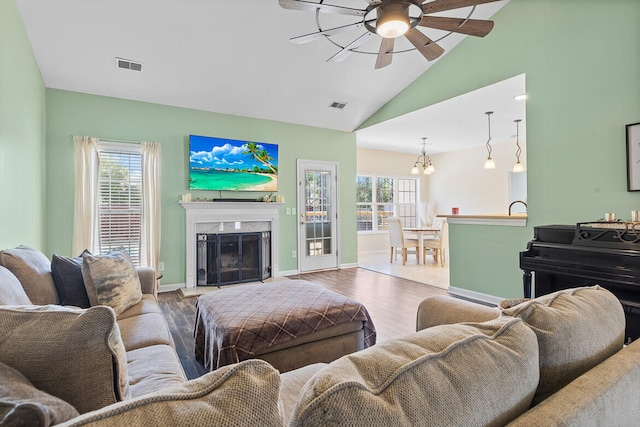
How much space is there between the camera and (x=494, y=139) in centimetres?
713

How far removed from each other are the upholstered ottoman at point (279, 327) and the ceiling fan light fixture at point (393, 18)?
78.3 inches

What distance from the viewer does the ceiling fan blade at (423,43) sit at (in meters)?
2.56

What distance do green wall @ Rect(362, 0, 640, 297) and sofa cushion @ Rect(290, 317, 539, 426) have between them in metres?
3.37

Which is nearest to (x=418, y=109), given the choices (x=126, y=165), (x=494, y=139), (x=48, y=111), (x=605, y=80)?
(x=605, y=80)

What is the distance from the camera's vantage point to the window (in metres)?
8.28

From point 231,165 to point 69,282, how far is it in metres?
3.20

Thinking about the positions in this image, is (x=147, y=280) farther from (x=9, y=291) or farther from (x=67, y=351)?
(x=67, y=351)

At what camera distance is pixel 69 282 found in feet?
6.88

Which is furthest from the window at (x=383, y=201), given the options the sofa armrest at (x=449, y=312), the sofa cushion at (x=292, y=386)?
the sofa cushion at (x=292, y=386)

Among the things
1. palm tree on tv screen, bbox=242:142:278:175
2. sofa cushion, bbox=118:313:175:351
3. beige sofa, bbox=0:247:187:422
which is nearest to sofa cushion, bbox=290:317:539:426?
beige sofa, bbox=0:247:187:422

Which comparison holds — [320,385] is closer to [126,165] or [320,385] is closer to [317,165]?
[126,165]

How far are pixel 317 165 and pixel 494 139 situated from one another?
417 centimetres

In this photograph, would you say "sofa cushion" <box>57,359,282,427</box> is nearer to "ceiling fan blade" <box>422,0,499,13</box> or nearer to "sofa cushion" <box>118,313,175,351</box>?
"sofa cushion" <box>118,313,175,351</box>

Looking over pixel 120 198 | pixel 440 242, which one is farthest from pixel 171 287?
pixel 440 242
